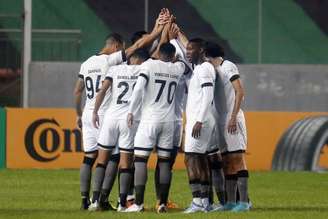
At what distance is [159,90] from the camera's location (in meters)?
17.7

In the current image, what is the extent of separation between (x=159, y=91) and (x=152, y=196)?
4.08 m

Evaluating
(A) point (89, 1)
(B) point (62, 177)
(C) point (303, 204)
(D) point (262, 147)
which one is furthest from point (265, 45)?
(C) point (303, 204)

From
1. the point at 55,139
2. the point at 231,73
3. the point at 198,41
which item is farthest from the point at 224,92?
the point at 55,139

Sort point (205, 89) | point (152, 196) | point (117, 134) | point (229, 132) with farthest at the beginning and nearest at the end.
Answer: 1. point (152, 196)
2. point (117, 134)
3. point (229, 132)
4. point (205, 89)

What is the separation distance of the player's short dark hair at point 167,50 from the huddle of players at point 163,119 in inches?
0.5

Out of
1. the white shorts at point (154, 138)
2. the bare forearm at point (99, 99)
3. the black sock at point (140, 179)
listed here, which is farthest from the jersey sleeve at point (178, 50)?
the black sock at point (140, 179)

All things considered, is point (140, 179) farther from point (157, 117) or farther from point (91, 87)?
point (91, 87)

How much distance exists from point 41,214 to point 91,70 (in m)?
2.22

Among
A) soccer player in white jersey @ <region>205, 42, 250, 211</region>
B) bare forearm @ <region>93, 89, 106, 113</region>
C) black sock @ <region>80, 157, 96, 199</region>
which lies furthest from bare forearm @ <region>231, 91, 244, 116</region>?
black sock @ <region>80, 157, 96, 199</region>

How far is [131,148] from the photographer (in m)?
17.9

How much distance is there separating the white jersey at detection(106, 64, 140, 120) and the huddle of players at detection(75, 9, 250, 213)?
1 cm

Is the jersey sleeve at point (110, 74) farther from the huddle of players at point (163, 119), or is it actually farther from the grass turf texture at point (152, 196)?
the grass turf texture at point (152, 196)

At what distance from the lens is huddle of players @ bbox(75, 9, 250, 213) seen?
Answer: 1762 centimetres

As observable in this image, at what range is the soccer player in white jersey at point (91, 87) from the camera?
18.3m
